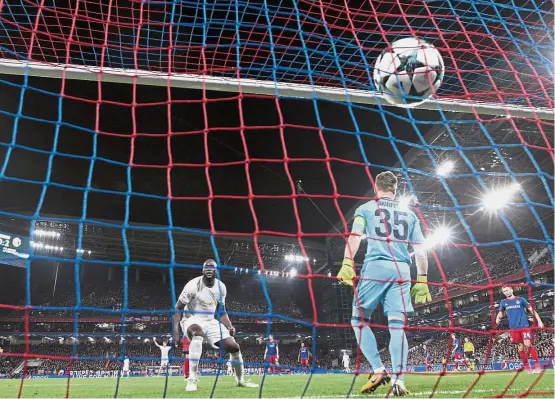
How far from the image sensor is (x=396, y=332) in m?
3.30

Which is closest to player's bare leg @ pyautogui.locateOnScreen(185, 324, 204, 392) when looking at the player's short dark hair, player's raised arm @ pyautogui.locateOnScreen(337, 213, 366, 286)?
player's raised arm @ pyautogui.locateOnScreen(337, 213, 366, 286)

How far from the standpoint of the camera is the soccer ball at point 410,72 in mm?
4113

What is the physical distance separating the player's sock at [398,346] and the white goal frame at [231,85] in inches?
86.6

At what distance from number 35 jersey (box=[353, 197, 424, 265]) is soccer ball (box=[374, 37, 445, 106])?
1109 millimetres

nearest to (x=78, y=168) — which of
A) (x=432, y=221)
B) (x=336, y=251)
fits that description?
(x=336, y=251)

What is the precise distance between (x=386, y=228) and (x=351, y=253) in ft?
1.30

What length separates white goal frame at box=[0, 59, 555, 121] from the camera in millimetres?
4152

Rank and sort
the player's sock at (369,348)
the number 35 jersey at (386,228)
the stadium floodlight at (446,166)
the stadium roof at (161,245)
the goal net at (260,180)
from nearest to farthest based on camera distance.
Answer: the player's sock at (369,348)
the number 35 jersey at (386,228)
the goal net at (260,180)
the stadium floodlight at (446,166)
the stadium roof at (161,245)

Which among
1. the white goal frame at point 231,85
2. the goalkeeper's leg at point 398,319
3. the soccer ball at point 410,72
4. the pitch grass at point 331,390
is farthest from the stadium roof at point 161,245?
the goalkeeper's leg at point 398,319

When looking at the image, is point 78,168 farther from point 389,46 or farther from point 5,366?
point 389,46

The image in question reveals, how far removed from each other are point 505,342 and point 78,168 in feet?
69.2

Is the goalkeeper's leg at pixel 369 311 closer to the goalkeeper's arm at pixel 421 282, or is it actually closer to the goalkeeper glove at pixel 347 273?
the goalkeeper glove at pixel 347 273

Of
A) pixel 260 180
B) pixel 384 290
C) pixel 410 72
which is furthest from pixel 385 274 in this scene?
pixel 260 180

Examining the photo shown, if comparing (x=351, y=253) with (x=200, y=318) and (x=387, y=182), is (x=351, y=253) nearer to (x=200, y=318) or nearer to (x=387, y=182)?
(x=387, y=182)
